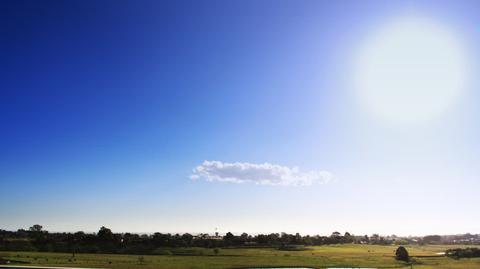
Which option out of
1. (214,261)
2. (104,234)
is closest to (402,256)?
(214,261)

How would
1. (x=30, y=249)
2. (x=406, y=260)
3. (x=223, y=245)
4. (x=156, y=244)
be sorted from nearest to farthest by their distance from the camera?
(x=406, y=260), (x=30, y=249), (x=156, y=244), (x=223, y=245)

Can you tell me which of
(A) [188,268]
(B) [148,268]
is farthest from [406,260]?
(B) [148,268]

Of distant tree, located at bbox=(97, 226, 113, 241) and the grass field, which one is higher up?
distant tree, located at bbox=(97, 226, 113, 241)

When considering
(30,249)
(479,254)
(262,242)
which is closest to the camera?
(479,254)

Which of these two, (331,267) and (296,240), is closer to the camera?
(331,267)

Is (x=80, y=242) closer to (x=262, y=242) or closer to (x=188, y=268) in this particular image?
(x=262, y=242)

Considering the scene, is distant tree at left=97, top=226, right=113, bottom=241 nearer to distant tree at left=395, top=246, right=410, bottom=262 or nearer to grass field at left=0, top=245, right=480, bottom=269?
grass field at left=0, top=245, right=480, bottom=269

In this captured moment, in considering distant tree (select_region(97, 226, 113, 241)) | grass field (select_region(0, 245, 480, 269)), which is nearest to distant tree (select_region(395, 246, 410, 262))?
grass field (select_region(0, 245, 480, 269))

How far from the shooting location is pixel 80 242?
438ft

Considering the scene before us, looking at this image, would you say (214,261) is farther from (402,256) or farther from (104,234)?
(104,234)

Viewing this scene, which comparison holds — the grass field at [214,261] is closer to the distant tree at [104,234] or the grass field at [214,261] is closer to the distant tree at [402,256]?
the distant tree at [402,256]

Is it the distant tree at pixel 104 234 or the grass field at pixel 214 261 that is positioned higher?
the distant tree at pixel 104 234

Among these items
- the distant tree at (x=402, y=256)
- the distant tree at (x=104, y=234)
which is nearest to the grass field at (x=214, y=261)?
the distant tree at (x=402, y=256)

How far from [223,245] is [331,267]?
Result: 232 ft
